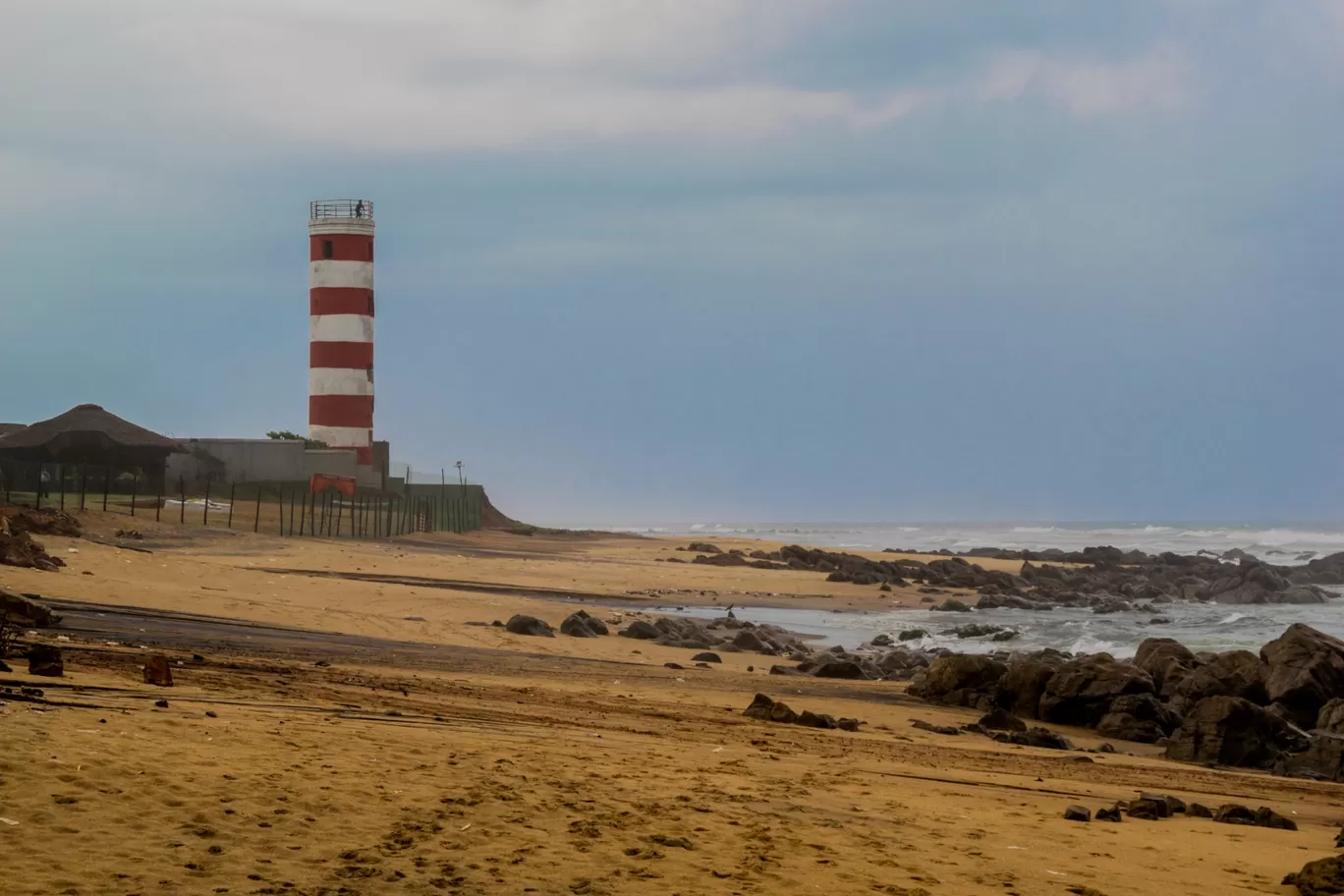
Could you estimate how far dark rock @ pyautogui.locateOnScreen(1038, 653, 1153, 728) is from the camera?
16391mm

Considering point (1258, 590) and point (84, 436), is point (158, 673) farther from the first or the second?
point (1258, 590)

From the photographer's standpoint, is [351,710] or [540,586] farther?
[540,586]

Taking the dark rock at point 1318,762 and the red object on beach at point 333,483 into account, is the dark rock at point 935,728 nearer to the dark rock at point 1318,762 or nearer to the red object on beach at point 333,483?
the dark rock at point 1318,762

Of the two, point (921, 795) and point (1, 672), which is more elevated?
point (1, 672)

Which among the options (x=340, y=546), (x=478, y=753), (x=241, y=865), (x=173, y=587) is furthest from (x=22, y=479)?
(x=241, y=865)

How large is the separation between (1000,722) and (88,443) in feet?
120

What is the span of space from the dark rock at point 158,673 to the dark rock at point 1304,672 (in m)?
12.8

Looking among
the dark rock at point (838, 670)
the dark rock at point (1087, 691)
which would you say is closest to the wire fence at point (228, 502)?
the dark rock at point (838, 670)

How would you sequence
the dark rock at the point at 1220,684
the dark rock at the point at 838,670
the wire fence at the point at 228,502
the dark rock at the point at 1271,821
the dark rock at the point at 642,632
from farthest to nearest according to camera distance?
the wire fence at the point at 228,502
the dark rock at the point at 642,632
the dark rock at the point at 838,670
the dark rock at the point at 1220,684
the dark rock at the point at 1271,821

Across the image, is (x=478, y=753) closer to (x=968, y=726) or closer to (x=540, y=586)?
(x=968, y=726)

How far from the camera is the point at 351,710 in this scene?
11211 millimetres

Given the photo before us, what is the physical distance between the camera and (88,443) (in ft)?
145

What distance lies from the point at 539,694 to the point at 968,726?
183 inches

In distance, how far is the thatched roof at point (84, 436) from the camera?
44250mm
